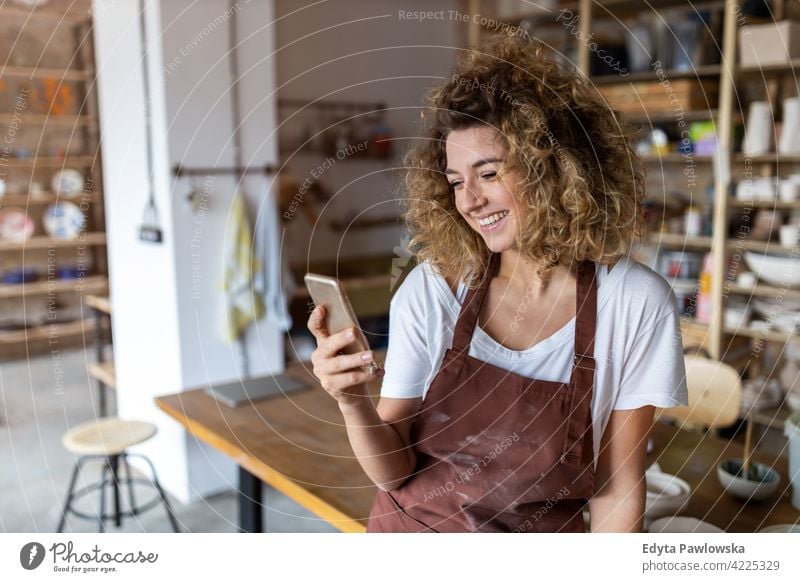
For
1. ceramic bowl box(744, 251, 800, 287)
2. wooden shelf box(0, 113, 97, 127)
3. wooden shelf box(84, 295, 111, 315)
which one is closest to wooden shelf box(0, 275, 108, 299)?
wooden shelf box(84, 295, 111, 315)

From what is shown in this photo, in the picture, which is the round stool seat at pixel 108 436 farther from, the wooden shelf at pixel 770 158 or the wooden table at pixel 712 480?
the wooden shelf at pixel 770 158

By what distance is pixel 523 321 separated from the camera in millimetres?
795

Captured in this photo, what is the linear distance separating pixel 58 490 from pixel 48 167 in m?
1.89

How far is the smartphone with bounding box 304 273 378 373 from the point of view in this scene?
0.63m

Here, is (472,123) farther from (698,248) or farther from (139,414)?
(698,248)

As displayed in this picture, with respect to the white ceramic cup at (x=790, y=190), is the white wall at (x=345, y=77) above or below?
above

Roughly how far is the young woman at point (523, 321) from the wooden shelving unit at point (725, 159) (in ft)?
5.39

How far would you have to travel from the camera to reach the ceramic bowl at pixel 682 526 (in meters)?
0.87

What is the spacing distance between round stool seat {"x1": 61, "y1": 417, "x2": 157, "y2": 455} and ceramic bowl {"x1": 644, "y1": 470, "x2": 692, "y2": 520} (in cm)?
91

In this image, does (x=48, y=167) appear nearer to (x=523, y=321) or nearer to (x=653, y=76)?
(x=653, y=76)

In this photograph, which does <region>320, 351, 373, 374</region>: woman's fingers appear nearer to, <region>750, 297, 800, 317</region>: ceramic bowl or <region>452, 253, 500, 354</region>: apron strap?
<region>452, 253, 500, 354</region>: apron strap

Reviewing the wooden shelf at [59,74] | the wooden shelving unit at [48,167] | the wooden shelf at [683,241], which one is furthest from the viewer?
the wooden shelving unit at [48,167]

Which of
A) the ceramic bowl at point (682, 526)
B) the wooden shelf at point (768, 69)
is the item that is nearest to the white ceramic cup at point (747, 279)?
the wooden shelf at point (768, 69)

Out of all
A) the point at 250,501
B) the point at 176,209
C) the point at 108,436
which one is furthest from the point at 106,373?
the point at 250,501
